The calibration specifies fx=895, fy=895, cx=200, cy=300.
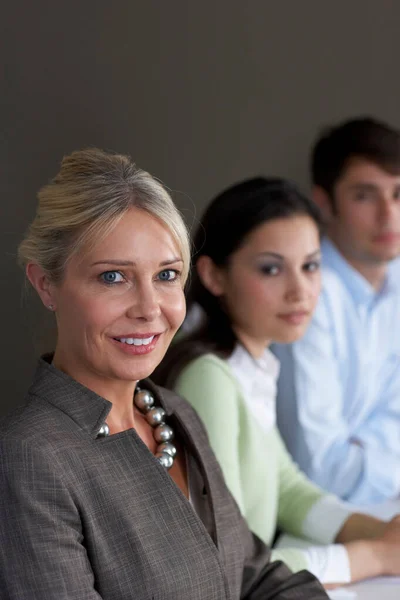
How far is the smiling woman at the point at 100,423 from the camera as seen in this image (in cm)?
89

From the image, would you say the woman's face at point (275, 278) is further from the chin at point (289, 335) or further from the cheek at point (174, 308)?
the cheek at point (174, 308)

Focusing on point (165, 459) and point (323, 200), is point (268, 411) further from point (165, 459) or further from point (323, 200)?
point (323, 200)

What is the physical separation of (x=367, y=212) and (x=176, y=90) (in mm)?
550

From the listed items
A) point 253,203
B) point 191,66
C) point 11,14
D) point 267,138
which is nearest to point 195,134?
point 191,66

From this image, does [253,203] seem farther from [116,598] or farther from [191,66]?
[116,598]

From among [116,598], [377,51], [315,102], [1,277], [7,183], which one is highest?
[377,51]

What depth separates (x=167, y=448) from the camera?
1133 millimetres

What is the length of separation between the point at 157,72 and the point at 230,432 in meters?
0.79

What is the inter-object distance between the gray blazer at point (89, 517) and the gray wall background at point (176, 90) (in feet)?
0.76

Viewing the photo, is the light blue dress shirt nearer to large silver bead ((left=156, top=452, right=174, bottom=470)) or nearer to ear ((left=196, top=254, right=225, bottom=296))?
ear ((left=196, top=254, right=225, bottom=296))

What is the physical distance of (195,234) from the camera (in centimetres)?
165

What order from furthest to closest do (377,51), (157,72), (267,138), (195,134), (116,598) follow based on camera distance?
(377,51) → (267,138) → (195,134) → (157,72) → (116,598)

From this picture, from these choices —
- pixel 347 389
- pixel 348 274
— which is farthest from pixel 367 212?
pixel 347 389

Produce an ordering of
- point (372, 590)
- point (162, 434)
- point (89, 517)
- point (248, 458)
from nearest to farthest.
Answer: point (89, 517) → point (162, 434) → point (372, 590) → point (248, 458)
